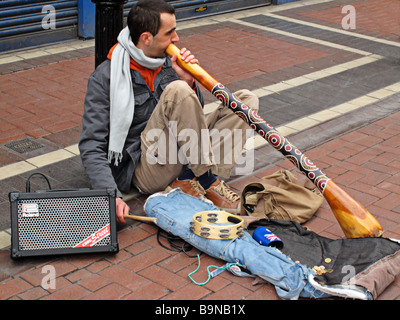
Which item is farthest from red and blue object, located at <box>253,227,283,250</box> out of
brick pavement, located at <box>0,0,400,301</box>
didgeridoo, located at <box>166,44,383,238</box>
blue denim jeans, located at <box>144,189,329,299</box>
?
didgeridoo, located at <box>166,44,383,238</box>

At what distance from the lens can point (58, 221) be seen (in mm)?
3324

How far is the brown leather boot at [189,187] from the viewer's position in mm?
3937

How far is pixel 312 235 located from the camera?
11.8 ft

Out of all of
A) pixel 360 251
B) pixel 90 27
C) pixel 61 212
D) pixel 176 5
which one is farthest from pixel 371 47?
pixel 61 212

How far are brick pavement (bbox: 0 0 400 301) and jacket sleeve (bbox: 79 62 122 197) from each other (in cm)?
44

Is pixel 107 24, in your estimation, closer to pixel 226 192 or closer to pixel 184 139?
pixel 184 139

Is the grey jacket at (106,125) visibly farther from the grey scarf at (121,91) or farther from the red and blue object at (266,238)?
the red and blue object at (266,238)

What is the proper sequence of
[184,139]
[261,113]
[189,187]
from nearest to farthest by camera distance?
[184,139] → [189,187] → [261,113]

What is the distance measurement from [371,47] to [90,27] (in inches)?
137

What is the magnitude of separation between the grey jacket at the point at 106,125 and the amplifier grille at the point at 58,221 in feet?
0.69

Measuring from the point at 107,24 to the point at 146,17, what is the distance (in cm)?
44

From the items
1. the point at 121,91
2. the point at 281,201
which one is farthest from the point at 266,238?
the point at 121,91

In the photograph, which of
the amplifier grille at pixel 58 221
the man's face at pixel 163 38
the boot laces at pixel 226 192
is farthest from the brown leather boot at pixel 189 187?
the man's face at pixel 163 38

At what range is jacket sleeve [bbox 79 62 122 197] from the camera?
3.66 m
